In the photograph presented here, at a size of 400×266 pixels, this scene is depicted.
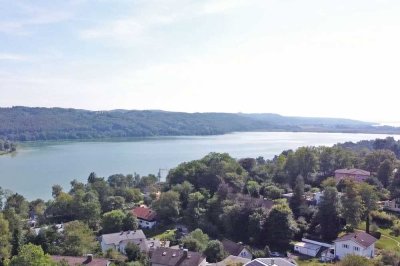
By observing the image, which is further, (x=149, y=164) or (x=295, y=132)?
(x=295, y=132)

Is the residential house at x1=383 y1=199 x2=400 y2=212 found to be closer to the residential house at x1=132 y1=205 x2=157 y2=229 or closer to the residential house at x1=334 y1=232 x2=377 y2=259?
the residential house at x1=334 y1=232 x2=377 y2=259

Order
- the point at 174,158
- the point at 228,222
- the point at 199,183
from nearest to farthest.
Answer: the point at 228,222
the point at 199,183
the point at 174,158

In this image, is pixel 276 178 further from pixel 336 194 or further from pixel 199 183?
pixel 336 194

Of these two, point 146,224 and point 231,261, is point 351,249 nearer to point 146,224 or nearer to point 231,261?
point 231,261

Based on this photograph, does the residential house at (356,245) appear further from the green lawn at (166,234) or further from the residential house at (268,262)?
the green lawn at (166,234)

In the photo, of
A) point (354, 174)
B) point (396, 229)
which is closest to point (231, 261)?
point (396, 229)

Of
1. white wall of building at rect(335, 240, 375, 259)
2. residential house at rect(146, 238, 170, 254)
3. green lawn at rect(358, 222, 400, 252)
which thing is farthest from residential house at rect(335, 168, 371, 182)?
residential house at rect(146, 238, 170, 254)

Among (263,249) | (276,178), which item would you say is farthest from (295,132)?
(263,249)
